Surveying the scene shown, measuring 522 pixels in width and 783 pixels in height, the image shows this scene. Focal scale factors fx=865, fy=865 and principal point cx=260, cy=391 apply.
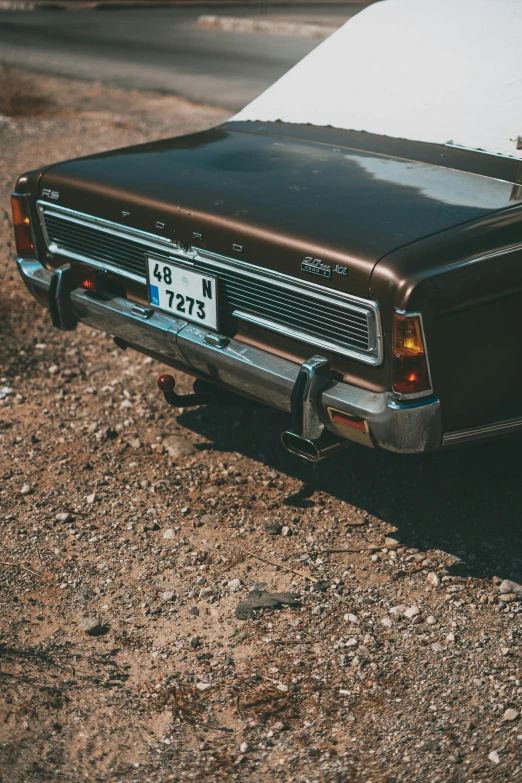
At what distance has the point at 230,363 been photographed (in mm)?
3180

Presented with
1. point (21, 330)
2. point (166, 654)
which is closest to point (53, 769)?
point (166, 654)

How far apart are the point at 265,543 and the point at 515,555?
95cm

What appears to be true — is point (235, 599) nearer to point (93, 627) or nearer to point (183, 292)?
point (93, 627)

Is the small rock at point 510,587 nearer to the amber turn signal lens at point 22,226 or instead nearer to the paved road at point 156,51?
the amber turn signal lens at point 22,226

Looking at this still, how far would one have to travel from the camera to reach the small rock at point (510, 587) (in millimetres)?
3088

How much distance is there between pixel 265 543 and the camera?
3.38 meters

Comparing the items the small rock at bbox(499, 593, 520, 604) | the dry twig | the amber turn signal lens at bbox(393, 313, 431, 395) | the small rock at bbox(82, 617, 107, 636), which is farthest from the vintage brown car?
the small rock at bbox(82, 617, 107, 636)

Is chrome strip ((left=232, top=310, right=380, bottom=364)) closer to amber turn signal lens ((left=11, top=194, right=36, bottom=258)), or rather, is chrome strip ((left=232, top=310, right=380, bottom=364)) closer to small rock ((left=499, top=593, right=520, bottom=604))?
small rock ((left=499, top=593, right=520, bottom=604))

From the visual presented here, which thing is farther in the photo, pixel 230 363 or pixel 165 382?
pixel 165 382

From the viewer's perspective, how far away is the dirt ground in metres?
2.44

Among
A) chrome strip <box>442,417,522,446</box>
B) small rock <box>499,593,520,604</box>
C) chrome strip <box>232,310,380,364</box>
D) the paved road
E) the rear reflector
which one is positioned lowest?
the paved road

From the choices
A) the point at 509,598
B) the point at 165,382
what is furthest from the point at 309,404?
the point at 509,598

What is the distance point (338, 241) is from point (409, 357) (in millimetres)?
455

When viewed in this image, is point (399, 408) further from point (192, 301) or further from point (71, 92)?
point (71, 92)
